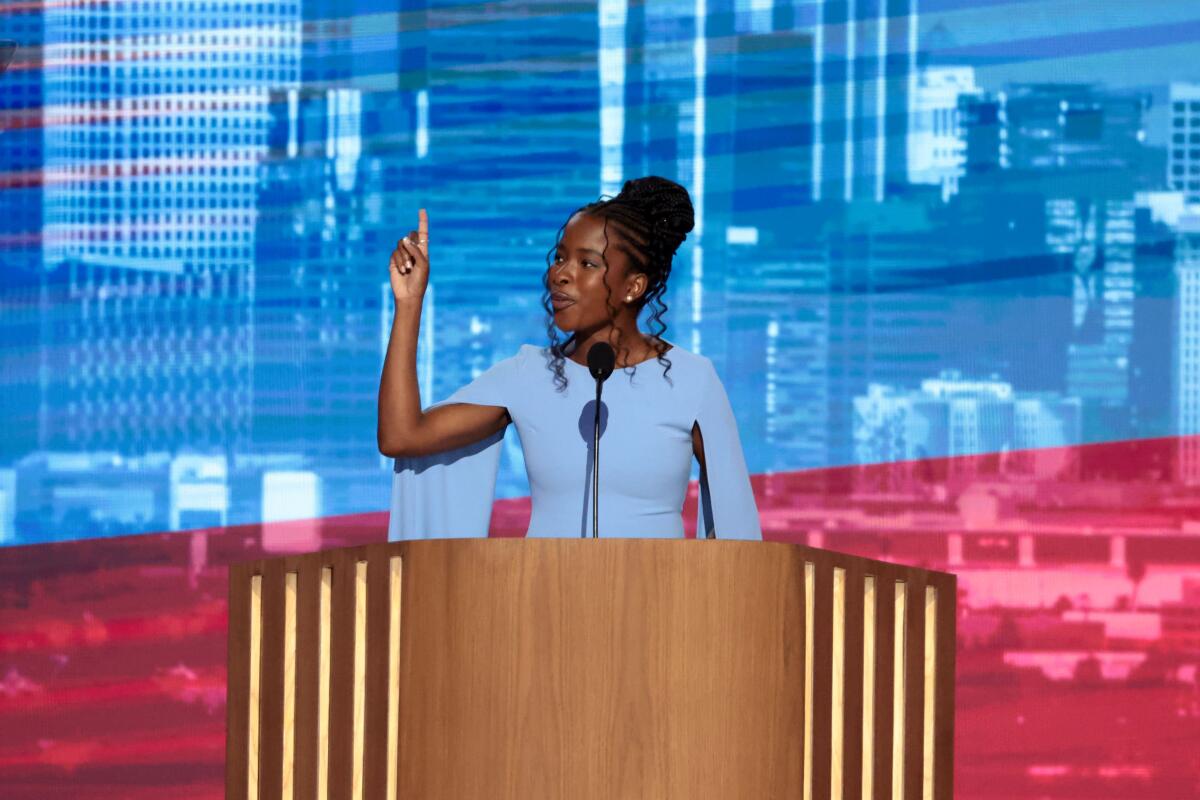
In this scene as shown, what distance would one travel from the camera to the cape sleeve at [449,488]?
2.71 m

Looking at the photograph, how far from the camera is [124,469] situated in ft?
13.9

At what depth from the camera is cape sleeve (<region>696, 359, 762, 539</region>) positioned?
268 centimetres

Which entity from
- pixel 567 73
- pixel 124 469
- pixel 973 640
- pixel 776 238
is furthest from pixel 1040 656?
pixel 124 469

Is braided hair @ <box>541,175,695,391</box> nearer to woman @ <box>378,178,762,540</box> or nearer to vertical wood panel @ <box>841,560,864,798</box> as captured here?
woman @ <box>378,178,762,540</box>

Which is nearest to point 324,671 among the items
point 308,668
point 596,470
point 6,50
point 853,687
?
point 308,668

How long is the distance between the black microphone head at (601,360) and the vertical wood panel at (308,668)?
0.49 meters

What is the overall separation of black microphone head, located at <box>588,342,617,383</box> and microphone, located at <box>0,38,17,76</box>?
2.47 meters

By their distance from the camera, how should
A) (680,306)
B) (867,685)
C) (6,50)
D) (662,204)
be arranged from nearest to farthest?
(867,685), (662,204), (680,306), (6,50)

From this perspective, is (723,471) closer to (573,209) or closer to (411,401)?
(411,401)

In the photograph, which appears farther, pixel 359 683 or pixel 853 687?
pixel 853 687

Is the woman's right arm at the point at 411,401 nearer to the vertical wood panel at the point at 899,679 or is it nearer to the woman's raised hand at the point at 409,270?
the woman's raised hand at the point at 409,270

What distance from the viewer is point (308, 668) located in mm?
2174

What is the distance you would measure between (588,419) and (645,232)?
31 cm

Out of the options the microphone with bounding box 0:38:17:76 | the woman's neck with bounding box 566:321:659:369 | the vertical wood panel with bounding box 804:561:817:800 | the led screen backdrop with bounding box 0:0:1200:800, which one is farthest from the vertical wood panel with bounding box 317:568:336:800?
the microphone with bounding box 0:38:17:76
